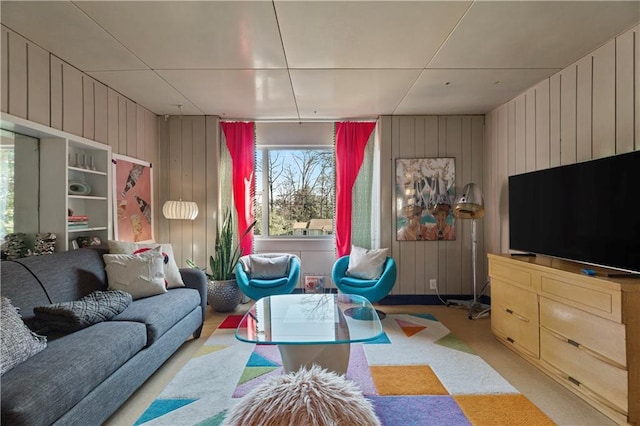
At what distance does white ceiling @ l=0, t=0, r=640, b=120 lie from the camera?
6.84 feet

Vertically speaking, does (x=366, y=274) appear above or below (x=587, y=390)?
above

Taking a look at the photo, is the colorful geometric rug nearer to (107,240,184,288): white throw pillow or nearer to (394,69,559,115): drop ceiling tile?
(107,240,184,288): white throw pillow

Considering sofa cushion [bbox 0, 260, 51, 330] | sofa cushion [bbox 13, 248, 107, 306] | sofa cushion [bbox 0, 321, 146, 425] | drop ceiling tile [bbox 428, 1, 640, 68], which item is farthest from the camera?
sofa cushion [bbox 13, 248, 107, 306]

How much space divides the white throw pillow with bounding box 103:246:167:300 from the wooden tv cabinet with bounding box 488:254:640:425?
9.96 feet

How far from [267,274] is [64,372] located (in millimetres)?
2512

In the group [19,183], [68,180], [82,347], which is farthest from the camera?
[68,180]

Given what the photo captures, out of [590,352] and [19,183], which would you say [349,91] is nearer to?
[590,352]

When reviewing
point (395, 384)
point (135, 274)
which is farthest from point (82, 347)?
point (395, 384)

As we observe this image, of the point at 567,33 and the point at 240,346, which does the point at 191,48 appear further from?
the point at 567,33

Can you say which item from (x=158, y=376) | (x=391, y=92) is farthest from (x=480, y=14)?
(x=158, y=376)

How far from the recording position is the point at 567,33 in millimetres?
2342

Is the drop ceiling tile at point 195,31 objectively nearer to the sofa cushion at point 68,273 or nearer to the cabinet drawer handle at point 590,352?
the sofa cushion at point 68,273

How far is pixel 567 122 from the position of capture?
9.39ft

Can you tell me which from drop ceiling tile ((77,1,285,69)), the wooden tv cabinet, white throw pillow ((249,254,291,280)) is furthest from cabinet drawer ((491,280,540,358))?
drop ceiling tile ((77,1,285,69))
